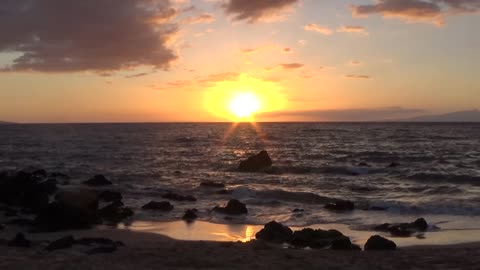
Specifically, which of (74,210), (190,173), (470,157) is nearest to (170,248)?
(74,210)

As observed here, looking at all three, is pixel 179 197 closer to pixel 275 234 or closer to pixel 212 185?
pixel 212 185

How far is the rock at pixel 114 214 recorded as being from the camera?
20244 millimetres

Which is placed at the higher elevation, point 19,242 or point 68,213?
point 68,213

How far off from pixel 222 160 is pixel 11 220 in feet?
110

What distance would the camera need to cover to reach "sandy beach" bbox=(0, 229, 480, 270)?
12.0m

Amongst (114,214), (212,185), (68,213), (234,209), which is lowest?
(212,185)

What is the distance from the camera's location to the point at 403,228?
17.5m

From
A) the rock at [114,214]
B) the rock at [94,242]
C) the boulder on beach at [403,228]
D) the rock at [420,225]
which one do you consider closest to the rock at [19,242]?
the rock at [94,242]

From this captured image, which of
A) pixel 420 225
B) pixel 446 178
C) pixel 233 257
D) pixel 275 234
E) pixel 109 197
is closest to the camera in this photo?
pixel 233 257

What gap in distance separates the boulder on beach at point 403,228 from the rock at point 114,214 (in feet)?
32.0

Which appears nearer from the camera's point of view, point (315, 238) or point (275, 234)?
point (315, 238)

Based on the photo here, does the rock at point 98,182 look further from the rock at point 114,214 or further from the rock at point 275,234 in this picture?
the rock at point 275,234

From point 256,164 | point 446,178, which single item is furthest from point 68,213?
point 256,164

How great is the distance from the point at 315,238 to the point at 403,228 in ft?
12.8
